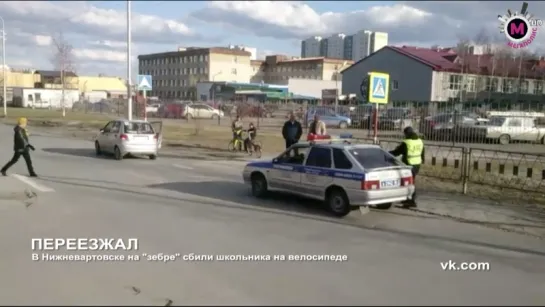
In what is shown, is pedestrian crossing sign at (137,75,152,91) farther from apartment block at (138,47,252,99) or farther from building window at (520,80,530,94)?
apartment block at (138,47,252,99)

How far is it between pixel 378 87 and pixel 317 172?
17.9ft

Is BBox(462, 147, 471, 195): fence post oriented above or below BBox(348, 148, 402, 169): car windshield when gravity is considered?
below

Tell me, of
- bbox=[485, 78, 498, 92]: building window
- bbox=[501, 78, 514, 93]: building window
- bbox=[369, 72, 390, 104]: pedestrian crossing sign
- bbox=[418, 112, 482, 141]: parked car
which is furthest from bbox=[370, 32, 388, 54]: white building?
bbox=[369, 72, 390, 104]: pedestrian crossing sign

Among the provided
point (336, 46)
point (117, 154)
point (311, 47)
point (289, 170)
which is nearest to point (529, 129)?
point (117, 154)

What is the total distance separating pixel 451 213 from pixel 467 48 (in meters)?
60.0

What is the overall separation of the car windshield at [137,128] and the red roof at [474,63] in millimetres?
48632

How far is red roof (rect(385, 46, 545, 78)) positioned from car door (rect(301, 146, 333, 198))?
5258cm

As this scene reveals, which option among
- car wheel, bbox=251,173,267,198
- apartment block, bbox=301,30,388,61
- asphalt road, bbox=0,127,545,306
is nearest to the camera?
asphalt road, bbox=0,127,545,306

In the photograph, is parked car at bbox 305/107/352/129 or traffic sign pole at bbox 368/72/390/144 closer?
traffic sign pole at bbox 368/72/390/144

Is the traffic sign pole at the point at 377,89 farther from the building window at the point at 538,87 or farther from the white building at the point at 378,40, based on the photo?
the white building at the point at 378,40

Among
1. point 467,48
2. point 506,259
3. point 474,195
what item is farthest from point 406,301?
point 467,48

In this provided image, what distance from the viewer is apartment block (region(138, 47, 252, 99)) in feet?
404

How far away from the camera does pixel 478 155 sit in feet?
44.8

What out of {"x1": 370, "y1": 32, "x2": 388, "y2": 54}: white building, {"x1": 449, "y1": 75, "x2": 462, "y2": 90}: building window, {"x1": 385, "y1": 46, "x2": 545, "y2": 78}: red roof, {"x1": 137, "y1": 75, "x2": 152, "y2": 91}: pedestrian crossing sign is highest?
{"x1": 370, "y1": 32, "x2": 388, "y2": 54}: white building
